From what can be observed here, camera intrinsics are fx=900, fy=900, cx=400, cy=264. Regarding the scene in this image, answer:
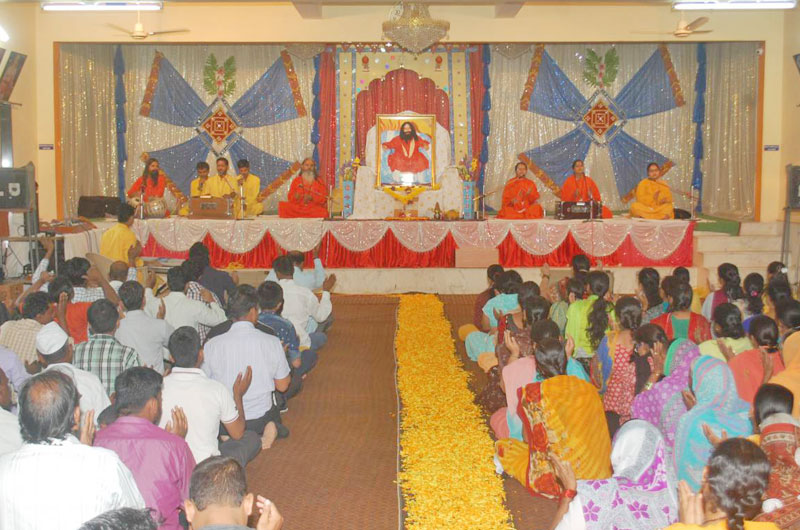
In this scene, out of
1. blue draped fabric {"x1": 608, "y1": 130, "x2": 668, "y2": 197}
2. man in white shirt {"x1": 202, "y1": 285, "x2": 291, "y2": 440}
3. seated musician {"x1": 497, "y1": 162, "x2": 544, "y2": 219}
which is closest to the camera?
man in white shirt {"x1": 202, "y1": 285, "x2": 291, "y2": 440}

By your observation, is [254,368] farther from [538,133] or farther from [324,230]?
[538,133]

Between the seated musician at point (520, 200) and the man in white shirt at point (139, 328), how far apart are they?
8237 mm

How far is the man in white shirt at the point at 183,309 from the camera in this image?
6.41 m

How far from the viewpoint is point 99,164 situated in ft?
50.1

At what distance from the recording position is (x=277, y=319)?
6.41m

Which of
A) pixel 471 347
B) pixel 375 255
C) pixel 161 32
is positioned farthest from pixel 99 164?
pixel 471 347

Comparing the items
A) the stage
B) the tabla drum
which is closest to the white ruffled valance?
the stage

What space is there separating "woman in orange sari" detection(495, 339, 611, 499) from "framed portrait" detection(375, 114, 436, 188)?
34.6ft

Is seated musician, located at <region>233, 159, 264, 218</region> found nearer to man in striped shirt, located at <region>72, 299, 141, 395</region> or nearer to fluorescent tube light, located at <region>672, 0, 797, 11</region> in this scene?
fluorescent tube light, located at <region>672, 0, 797, 11</region>

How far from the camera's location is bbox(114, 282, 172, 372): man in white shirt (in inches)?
219

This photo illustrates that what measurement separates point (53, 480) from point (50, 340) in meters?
1.93

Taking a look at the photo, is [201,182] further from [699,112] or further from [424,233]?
[699,112]

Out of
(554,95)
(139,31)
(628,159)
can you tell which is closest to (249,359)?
(139,31)

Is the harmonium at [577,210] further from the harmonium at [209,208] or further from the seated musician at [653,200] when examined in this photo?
the harmonium at [209,208]
